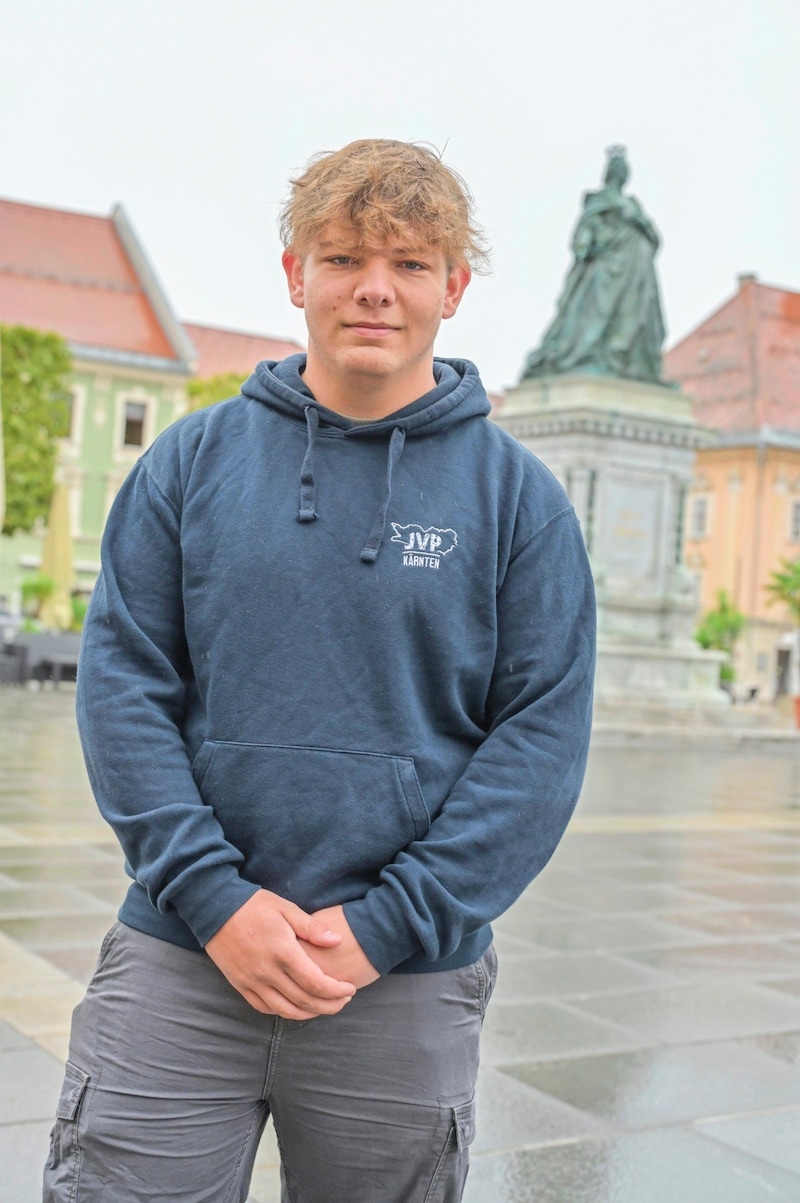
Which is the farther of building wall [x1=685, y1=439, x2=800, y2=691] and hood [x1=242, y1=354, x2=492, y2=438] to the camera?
building wall [x1=685, y1=439, x2=800, y2=691]

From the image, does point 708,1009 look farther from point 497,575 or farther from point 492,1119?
point 497,575

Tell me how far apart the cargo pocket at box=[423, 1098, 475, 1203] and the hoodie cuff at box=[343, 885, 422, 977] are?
248 millimetres

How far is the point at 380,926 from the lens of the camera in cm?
213

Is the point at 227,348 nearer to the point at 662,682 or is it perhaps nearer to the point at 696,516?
the point at 696,516

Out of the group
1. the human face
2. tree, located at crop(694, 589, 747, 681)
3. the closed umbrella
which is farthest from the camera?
tree, located at crop(694, 589, 747, 681)

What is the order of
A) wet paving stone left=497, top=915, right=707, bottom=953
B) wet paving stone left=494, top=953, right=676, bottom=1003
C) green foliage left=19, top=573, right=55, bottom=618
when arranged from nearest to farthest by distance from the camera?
wet paving stone left=494, top=953, right=676, bottom=1003 → wet paving stone left=497, top=915, right=707, bottom=953 → green foliage left=19, top=573, right=55, bottom=618

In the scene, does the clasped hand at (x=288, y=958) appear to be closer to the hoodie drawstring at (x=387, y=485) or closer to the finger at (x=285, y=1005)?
the finger at (x=285, y=1005)

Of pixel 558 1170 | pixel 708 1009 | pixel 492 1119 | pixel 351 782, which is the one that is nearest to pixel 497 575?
pixel 351 782

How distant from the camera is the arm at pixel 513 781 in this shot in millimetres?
2141

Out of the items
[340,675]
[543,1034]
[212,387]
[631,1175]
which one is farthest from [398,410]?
[212,387]

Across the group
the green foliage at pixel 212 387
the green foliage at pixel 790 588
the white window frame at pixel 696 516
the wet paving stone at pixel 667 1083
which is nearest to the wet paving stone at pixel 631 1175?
the wet paving stone at pixel 667 1083

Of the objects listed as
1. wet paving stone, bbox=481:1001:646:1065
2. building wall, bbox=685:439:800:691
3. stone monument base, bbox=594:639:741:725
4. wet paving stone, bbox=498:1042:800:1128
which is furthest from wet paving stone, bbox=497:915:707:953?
building wall, bbox=685:439:800:691

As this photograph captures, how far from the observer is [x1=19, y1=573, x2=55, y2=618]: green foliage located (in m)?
28.2

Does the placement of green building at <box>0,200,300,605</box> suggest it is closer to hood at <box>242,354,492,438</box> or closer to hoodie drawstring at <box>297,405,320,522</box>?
hood at <box>242,354,492,438</box>
